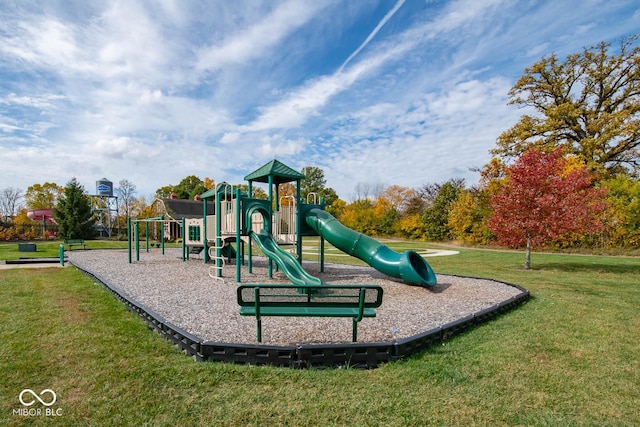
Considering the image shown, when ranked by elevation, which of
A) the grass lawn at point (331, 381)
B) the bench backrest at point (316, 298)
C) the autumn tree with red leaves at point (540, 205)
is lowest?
the grass lawn at point (331, 381)

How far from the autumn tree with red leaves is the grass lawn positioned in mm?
8351

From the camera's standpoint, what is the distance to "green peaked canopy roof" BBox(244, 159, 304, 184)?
10474mm

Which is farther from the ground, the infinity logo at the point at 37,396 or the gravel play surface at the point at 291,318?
the infinity logo at the point at 37,396

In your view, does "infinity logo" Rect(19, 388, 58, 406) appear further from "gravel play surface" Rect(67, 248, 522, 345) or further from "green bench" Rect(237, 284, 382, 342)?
"green bench" Rect(237, 284, 382, 342)

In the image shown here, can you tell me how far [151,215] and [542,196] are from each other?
34.5m

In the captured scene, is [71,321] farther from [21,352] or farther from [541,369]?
[541,369]

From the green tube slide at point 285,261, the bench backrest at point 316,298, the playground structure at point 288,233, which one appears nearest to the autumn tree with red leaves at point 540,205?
the playground structure at point 288,233

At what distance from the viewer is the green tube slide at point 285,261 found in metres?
7.75

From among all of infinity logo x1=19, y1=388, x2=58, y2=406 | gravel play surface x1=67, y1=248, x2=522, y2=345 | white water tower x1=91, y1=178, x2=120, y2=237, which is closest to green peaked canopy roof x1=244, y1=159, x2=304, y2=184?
gravel play surface x1=67, y1=248, x2=522, y2=345

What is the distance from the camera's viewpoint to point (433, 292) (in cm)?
828

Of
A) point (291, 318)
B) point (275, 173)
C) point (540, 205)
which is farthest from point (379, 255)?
point (540, 205)

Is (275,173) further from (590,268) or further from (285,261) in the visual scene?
(590,268)

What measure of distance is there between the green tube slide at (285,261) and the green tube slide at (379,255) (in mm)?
1597

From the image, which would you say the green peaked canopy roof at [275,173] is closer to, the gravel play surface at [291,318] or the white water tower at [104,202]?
the gravel play surface at [291,318]
